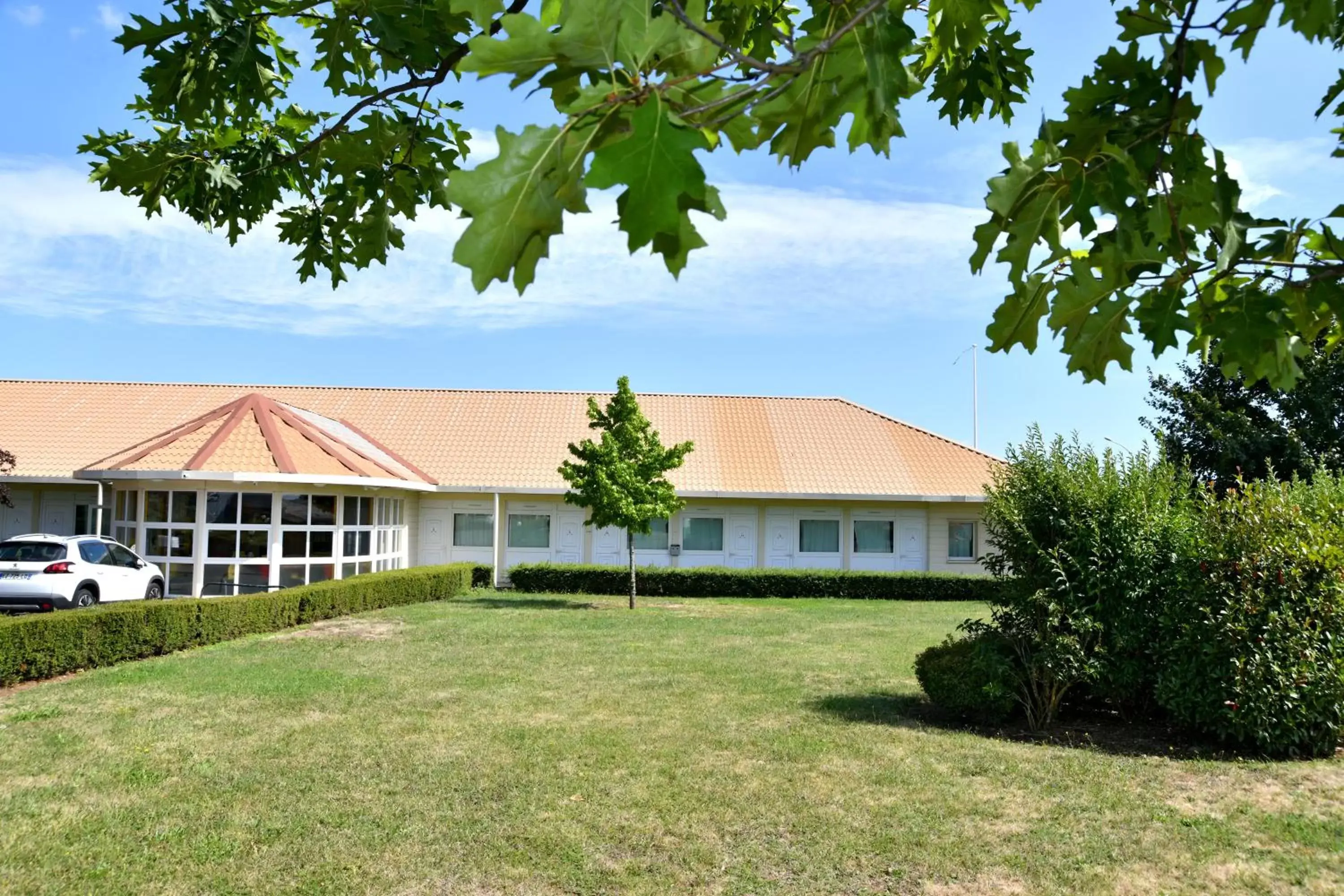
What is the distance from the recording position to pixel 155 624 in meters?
14.4

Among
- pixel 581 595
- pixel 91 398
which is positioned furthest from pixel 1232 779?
pixel 91 398

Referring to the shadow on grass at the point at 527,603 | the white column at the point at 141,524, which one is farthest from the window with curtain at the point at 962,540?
the white column at the point at 141,524

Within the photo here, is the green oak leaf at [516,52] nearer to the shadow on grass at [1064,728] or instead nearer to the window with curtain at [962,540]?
the shadow on grass at [1064,728]

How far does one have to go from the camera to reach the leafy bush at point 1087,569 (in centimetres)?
948

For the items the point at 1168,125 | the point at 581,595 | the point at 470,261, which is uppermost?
the point at 1168,125

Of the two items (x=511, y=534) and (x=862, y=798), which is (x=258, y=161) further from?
(x=511, y=534)

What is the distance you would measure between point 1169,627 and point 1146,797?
2.33 meters

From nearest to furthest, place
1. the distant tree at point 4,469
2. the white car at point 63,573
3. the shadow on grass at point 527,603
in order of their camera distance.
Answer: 1. the white car at point 63,573
2. the distant tree at point 4,469
3. the shadow on grass at point 527,603

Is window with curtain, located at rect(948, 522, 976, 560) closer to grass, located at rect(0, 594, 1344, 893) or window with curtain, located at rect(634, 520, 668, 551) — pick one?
window with curtain, located at rect(634, 520, 668, 551)

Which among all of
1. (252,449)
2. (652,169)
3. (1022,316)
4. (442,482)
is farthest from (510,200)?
(442,482)

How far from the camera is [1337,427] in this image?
27.3 metres

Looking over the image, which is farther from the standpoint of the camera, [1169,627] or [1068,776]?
[1169,627]

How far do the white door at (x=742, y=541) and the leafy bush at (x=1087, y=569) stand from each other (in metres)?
18.8

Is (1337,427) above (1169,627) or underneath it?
above
